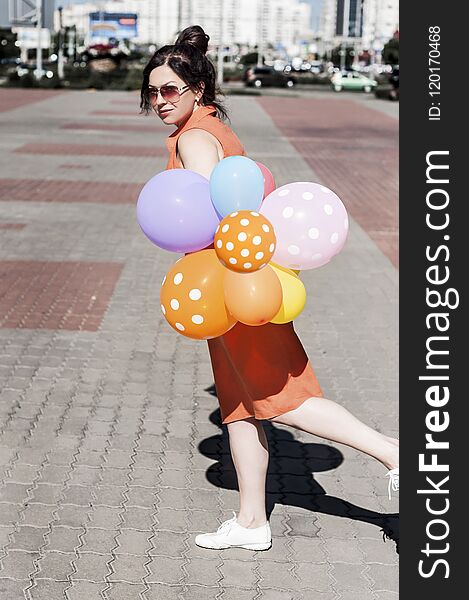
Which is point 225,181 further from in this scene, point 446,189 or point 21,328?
point 21,328

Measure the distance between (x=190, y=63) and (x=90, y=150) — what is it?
16.0m

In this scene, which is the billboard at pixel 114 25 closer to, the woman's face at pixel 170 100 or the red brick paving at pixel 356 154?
the red brick paving at pixel 356 154

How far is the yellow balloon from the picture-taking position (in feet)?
11.4

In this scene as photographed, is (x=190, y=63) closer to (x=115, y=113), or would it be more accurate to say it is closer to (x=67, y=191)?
(x=67, y=191)

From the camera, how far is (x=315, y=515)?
4215 millimetres

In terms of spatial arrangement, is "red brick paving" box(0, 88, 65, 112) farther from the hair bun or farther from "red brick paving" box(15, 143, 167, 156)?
the hair bun

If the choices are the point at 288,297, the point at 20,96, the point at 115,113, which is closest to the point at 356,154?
the point at 115,113

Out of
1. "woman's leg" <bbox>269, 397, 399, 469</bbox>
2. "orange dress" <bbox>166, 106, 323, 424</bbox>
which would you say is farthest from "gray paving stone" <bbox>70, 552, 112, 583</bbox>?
"woman's leg" <bbox>269, 397, 399, 469</bbox>

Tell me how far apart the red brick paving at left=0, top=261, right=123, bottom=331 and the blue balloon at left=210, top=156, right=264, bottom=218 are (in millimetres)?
3778

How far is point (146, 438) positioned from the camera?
504cm

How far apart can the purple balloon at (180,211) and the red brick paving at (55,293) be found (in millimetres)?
3680

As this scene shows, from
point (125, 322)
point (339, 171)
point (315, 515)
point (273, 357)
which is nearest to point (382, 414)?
point (315, 515)

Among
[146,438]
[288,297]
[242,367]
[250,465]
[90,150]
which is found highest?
[288,297]

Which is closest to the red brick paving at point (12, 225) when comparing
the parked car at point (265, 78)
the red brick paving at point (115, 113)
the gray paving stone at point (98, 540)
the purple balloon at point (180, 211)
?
the gray paving stone at point (98, 540)
